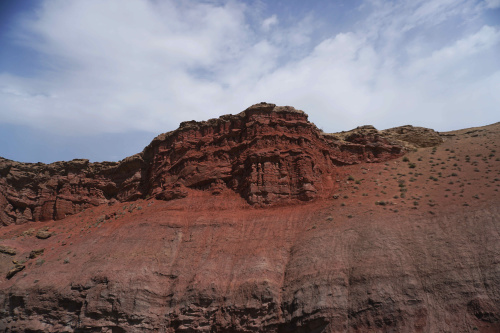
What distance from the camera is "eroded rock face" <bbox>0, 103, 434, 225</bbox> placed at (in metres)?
28.4

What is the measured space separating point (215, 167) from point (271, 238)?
952 centimetres

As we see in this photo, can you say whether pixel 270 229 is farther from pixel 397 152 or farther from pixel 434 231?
pixel 397 152

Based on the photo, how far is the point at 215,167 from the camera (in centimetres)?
3067

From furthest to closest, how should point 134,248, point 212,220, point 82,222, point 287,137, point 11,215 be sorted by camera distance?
point 11,215 → point 82,222 → point 287,137 → point 212,220 → point 134,248

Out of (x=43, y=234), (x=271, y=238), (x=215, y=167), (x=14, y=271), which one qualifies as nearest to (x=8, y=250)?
(x=14, y=271)

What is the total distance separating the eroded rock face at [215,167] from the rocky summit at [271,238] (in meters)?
0.15

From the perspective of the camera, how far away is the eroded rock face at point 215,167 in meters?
28.4

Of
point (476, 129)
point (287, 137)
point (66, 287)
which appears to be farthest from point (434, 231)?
point (476, 129)

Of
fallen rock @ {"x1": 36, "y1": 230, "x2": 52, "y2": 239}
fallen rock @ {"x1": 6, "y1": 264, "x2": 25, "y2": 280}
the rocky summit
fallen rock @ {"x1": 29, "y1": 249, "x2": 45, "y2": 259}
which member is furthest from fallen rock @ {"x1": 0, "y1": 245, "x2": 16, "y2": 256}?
fallen rock @ {"x1": 36, "y1": 230, "x2": 52, "y2": 239}

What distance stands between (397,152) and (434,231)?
15.8 meters

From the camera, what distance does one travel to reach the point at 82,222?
111 feet

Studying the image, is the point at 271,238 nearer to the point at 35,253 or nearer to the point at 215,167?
the point at 215,167

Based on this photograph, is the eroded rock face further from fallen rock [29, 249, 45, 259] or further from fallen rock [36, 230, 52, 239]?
fallen rock [29, 249, 45, 259]

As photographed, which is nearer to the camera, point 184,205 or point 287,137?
point 184,205
